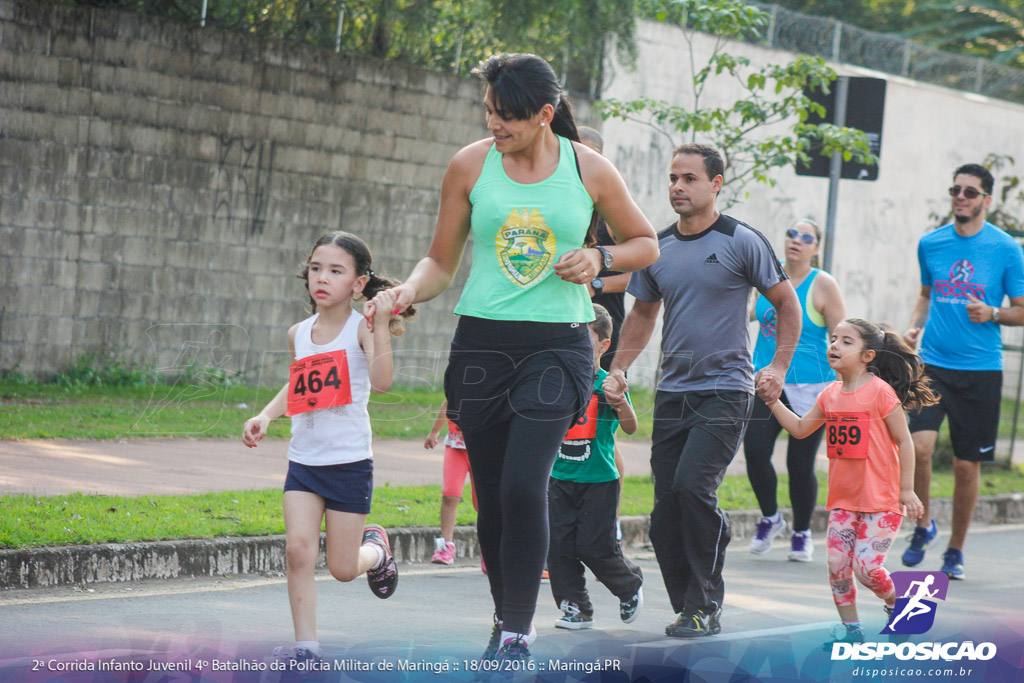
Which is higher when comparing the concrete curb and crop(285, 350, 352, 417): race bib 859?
crop(285, 350, 352, 417): race bib 859

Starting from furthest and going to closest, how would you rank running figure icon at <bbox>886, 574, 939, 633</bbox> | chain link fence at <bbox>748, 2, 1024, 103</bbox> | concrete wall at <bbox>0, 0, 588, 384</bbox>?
1. chain link fence at <bbox>748, 2, 1024, 103</bbox>
2. concrete wall at <bbox>0, 0, 588, 384</bbox>
3. running figure icon at <bbox>886, 574, 939, 633</bbox>

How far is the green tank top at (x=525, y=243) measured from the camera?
14.1 ft

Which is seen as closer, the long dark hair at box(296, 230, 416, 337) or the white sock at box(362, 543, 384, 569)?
the long dark hair at box(296, 230, 416, 337)

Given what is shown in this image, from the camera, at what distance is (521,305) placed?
4.32 metres

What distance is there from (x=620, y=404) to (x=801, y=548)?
322 cm

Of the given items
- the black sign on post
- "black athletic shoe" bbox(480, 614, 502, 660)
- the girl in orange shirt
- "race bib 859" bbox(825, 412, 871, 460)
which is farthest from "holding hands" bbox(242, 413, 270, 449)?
the black sign on post

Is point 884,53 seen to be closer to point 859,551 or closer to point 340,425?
point 859,551

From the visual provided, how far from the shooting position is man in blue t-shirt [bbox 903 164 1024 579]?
7.69 meters

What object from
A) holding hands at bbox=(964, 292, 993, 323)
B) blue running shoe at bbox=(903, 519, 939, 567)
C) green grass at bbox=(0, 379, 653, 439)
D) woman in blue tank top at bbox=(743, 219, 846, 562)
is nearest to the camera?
holding hands at bbox=(964, 292, 993, 323)

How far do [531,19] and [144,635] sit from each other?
9796 millimetres

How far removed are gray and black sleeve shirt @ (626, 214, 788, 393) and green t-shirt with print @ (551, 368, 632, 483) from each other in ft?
1.09

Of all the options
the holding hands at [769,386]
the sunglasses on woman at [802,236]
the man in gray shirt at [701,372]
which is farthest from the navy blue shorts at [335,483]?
the sunglasses on woman at [802,236]

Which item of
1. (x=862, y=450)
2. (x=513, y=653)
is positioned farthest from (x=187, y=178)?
(x=513, y=653)

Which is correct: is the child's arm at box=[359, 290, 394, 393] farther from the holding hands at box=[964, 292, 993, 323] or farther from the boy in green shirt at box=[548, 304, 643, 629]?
the holding hands at box=[964, 292, 993, 323]
